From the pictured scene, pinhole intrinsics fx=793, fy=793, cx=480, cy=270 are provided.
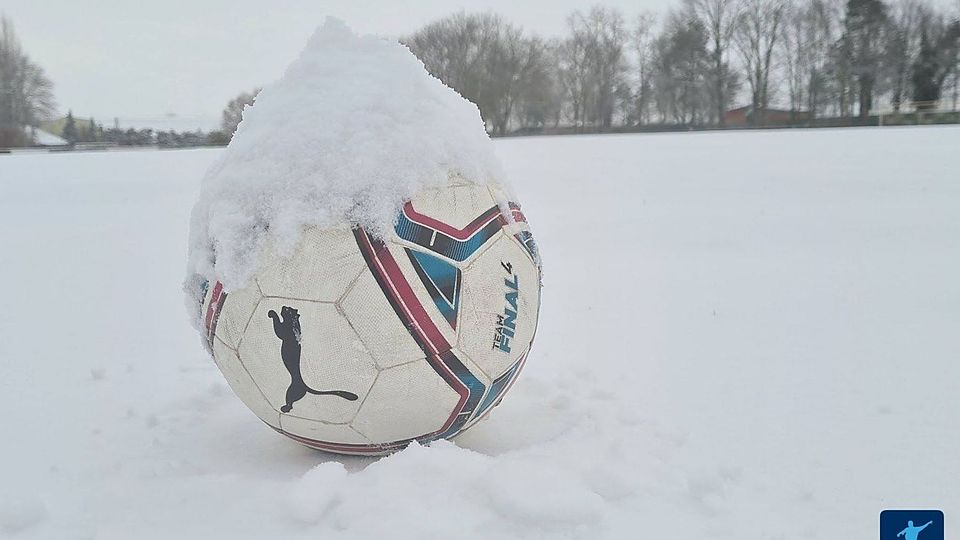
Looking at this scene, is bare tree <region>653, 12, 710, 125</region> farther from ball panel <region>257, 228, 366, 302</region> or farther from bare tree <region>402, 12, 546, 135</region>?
ball panel <region>257, 228, 366, 302</region>

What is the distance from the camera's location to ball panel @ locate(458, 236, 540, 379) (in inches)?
106

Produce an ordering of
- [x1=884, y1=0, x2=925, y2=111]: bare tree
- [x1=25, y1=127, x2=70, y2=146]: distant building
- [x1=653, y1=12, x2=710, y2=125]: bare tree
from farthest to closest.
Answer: [x1=653, y1=12, x2=710, y2=125]: bare tree < [x1=25, y1=127, x2=70, y2=146]: distant building < [x1=884, y1=0, x2=925, y2=111]: bare tree

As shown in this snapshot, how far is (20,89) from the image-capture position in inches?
2281

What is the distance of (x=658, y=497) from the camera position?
2.60 metres

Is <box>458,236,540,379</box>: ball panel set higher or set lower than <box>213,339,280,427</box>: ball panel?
higher

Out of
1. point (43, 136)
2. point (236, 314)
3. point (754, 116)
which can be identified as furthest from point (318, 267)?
point (43, 136)

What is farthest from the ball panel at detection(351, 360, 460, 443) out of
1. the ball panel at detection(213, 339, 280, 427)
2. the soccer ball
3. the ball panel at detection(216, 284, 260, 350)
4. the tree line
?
the tree line

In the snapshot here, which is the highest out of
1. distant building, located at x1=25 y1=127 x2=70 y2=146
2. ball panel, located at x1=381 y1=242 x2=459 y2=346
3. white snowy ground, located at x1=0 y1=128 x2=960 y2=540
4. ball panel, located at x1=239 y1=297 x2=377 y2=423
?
distant building, located at x1=25 y1=127 x2=70 y2=146

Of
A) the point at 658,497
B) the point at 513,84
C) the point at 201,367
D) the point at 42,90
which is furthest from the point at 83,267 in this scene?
the point at 42,90

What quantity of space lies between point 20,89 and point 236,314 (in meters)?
65.6

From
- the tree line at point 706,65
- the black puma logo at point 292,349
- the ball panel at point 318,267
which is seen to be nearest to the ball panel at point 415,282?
the ball panel at point 318,267

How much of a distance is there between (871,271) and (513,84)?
1969 inches

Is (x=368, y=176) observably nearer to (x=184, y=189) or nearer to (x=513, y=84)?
(x=184, y=189)

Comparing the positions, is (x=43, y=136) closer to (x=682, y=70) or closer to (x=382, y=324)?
(x=682, y=70)
